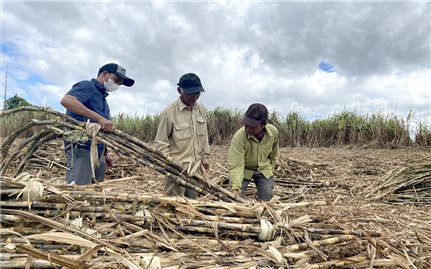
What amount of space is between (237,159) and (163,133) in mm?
795

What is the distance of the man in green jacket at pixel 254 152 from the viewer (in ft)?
11.0

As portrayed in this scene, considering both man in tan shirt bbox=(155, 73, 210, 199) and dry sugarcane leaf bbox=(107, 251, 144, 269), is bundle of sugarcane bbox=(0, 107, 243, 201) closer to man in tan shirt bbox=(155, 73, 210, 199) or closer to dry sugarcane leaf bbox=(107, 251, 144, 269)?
dry sugarcane leaf bbox=(107, 251, 144, 269)

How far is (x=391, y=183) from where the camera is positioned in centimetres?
462

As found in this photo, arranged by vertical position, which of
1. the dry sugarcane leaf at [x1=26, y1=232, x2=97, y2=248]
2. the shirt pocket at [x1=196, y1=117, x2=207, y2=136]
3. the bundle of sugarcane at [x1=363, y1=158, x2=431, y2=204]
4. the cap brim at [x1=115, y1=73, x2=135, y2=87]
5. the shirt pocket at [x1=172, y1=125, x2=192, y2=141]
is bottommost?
the dry sugarcane leaf at [x1=26, y1=232, x2=97, y2=248]

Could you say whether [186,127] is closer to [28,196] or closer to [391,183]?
[28,196]

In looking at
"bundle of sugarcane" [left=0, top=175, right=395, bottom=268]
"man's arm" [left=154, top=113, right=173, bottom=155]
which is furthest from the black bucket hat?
"bundle of sugarcane" [left=0, top=175, right=395, bottom=268]

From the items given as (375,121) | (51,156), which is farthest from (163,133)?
(375,121)

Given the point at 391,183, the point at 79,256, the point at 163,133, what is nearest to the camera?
the point at 79,256

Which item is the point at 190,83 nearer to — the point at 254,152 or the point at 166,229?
the point at 254,152

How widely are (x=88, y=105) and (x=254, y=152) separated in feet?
5.45

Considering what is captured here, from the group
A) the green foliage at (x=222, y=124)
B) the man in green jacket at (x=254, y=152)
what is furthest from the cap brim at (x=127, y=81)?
the green foliage at (x=222, y=124)

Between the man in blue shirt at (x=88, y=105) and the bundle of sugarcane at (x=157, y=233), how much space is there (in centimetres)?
123

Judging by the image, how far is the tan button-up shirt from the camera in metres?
3.27

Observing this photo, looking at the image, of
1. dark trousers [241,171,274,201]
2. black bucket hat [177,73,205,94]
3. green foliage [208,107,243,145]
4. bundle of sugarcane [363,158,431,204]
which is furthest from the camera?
green foliage [208,107,243,145]
